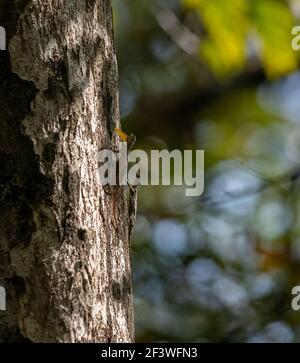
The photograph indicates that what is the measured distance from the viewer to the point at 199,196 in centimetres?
Answer: 600

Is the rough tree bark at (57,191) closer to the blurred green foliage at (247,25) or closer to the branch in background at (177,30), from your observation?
the blurred green foliage at (247,25)

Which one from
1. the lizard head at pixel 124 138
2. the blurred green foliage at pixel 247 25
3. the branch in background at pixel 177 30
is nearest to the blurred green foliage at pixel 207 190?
the branch in background at pixel 177 30

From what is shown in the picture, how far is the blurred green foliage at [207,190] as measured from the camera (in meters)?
5.74

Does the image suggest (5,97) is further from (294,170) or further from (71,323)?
(294,170)

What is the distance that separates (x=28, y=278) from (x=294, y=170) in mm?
Answer: 4490

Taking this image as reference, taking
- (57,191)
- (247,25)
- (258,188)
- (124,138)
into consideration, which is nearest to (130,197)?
(124,138)

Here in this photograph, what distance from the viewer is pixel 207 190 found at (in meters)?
6.12

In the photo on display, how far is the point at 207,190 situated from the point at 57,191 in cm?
410

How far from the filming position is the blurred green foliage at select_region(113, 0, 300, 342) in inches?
226

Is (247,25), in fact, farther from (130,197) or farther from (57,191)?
(57,191)

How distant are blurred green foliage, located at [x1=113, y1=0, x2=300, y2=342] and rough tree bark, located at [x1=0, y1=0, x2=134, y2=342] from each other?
3.16 m

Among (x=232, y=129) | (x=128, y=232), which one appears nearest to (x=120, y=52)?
(x=232, y=129)

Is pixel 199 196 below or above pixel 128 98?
below
